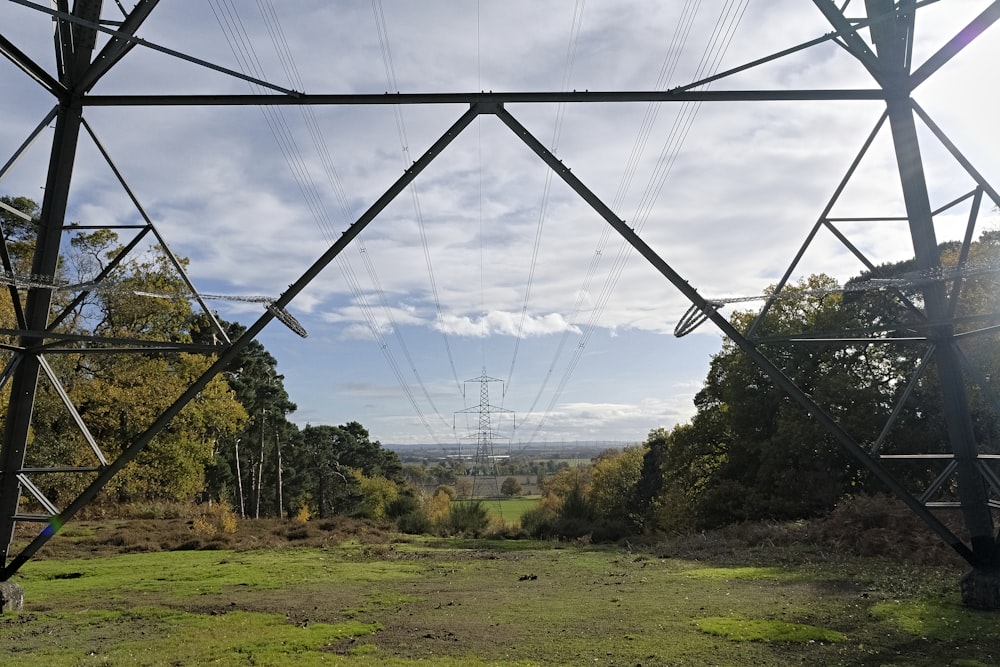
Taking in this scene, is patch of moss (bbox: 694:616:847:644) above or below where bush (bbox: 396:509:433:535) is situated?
above

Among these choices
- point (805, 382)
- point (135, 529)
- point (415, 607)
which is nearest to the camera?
point (415, 607)

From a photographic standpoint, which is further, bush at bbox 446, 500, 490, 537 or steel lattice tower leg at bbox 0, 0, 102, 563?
bush at bbox 446, 500, 490, 537

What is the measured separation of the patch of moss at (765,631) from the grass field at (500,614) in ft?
0.12

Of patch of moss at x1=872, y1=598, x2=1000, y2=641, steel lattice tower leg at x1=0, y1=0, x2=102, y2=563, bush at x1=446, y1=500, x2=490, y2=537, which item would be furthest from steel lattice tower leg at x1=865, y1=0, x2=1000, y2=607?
bush at x1=446, y1=500, x2=490, y2=537

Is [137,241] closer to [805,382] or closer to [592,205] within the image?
[592,205]

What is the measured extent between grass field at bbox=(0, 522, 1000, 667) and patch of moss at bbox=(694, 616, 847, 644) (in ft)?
0.12

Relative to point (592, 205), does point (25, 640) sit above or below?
below

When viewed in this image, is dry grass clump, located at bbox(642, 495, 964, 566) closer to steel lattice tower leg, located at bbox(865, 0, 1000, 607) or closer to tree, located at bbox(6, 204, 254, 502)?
Result: steel lattice tower leg, located at bbox(865, 0, 1000, 607)

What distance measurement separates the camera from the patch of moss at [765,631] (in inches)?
348

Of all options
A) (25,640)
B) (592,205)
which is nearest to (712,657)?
(592,205)

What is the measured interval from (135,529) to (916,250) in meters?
26.3

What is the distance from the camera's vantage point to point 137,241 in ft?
35.6

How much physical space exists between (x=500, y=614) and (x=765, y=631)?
418 cm

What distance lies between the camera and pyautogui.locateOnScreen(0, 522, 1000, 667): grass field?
8.27 metres
